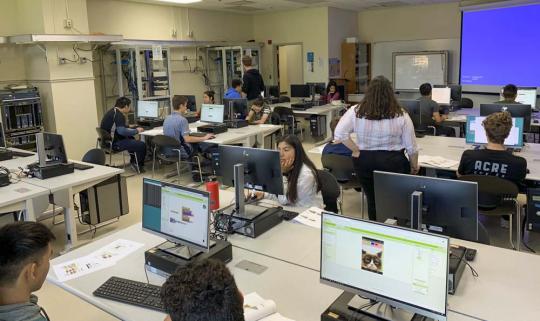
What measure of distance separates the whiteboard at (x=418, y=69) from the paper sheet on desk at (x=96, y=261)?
9.66 metres

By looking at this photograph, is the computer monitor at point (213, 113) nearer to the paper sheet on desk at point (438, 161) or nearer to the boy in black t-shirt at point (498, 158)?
the paper sheet on desk at point (438, 161)

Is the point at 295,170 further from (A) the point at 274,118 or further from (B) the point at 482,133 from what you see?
(A) the point at 274,118

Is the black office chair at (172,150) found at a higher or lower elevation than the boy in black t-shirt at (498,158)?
lower

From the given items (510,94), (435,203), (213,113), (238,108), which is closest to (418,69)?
(510,94)

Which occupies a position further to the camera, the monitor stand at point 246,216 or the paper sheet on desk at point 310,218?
the paper sheet on desk at point 310,218

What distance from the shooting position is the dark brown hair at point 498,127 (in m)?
3.54

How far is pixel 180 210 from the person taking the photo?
7.30ft

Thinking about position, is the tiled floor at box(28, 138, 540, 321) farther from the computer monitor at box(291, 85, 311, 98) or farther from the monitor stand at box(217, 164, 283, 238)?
the computer monitor at box(291, 85, 311, 98)

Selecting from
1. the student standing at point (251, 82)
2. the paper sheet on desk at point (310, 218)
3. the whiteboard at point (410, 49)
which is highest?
the whiteboard at point (410, 49)

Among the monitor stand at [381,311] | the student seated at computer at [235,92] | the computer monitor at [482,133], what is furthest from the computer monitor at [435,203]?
the student seated at computer at [235,92]

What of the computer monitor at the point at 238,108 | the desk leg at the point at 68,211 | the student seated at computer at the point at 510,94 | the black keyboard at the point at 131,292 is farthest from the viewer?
the computer monitor at the point at 238,108

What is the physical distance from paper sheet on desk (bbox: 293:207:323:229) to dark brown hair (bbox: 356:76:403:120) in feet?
3.24

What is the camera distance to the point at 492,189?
350cm

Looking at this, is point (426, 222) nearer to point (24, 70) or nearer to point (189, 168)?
point (189, 168)
